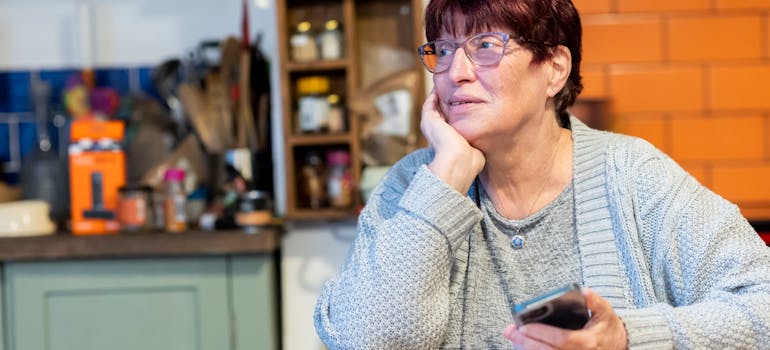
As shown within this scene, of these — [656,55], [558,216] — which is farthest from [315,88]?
[558,216]

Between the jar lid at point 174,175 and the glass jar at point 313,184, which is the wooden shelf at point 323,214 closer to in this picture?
the glass jar at point 313,184

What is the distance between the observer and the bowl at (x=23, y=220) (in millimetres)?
2359

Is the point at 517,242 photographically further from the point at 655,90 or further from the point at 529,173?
the point at 655,90

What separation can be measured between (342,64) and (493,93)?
1044mm

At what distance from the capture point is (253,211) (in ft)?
7.63

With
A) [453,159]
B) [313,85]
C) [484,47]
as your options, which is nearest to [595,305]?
[453,159]

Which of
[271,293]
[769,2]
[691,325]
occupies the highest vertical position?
[769,2]

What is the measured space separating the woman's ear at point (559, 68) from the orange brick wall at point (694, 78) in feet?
3.26

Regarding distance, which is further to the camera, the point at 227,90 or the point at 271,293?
the point at 227,90

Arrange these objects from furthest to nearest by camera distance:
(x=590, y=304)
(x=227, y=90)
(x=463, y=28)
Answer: (x=227, y=90) < (x=463, y=28) < (x=590, y=304)

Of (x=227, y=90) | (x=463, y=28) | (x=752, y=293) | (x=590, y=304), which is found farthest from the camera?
(x=227, y=90)

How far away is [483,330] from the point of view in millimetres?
1340

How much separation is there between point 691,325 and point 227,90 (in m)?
1.67

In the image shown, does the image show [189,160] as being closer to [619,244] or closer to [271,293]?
[271,293]
